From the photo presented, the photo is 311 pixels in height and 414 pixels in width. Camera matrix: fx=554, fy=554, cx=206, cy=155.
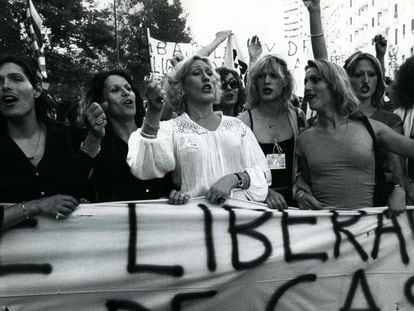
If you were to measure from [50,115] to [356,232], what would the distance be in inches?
76.7

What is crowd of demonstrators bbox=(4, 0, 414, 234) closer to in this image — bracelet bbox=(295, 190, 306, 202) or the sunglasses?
bracelet bbox=(295, 190, 306, 202)

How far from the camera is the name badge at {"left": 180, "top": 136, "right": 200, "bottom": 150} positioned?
3.13 meters

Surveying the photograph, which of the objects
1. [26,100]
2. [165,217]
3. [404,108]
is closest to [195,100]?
[165,217]

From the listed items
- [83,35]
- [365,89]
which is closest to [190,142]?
[365,89]

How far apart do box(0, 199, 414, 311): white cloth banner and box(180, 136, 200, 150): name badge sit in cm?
32

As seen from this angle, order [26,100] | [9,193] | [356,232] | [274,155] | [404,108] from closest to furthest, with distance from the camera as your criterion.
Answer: [9,193], [26,100], [356,232], [274,155], [404,108]

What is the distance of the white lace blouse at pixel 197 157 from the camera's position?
3.03m

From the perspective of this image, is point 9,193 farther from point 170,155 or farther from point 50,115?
point 170,155

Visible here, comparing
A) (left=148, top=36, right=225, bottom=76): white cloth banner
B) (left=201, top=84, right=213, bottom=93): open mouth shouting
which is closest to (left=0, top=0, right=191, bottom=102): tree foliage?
(left=148, top=36, right=225, bottom=76): white cloth banner

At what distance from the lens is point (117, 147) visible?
11.6ft

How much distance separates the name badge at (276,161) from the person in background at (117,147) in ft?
2.29

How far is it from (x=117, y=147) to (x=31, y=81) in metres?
0.69

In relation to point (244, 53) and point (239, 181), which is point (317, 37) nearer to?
point (239, 181)

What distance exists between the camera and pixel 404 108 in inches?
163
